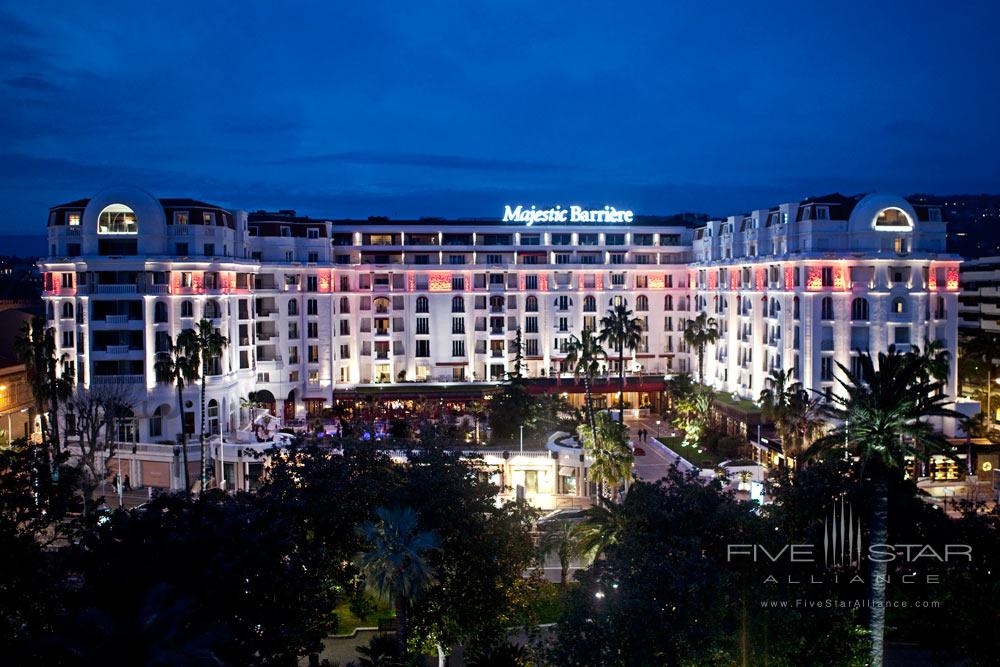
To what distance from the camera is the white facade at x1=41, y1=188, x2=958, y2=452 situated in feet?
243

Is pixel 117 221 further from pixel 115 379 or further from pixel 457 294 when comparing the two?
pixel 457 294

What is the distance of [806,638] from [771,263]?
191 ft

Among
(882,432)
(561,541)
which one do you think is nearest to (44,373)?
(561,541)

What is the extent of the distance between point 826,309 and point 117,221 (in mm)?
67449

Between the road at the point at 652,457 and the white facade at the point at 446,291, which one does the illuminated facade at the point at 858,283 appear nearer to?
the white facade at the point at 446,291

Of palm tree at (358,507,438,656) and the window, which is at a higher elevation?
the window

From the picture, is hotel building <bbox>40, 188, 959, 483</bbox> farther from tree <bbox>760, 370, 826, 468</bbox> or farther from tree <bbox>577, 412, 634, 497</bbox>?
tree <bbox>577, 412, 634, 497</bbox>

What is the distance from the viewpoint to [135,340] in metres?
74.0

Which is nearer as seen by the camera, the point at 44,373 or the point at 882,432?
the point at 882,432

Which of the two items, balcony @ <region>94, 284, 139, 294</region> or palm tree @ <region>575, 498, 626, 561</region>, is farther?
balcony @ <region>94, 284, 139, 294</region>

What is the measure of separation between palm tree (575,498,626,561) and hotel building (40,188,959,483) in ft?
148

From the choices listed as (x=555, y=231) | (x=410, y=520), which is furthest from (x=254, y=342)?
(x=410, y=520)

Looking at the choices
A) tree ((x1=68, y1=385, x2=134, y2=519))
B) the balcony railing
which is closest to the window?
the balcony railing

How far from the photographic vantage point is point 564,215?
10769 centimetres
